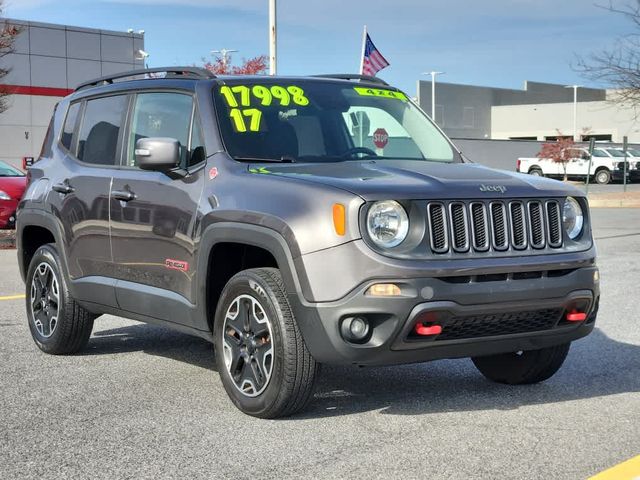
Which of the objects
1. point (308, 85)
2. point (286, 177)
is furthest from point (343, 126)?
point (286, 177)

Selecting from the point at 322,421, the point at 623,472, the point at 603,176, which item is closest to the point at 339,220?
the point at 322,421

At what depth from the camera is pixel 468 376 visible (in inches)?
248

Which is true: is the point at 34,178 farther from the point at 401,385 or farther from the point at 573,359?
the point at 573,359

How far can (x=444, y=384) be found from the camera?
6.02 m

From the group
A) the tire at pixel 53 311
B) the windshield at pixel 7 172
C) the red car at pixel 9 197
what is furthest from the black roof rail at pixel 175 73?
the windshield at pixel 7 172

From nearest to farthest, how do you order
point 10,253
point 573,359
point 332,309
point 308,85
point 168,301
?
point 332,309, point 168,301, point 308,85, point 573,359, point 10,253

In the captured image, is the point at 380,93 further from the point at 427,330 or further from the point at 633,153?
the point at 633,153

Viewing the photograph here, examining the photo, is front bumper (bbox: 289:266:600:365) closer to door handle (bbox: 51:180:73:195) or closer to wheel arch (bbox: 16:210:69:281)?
door handle (bbox: 51:180:73:195)

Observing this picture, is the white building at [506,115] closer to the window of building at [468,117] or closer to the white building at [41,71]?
the window of building at [468,117]

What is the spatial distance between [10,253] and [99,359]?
8993 mm

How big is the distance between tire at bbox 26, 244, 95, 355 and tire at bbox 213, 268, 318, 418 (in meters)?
1.79

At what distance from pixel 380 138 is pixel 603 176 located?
4058 cm

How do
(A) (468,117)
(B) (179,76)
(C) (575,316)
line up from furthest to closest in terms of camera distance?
(A) (468,117)
(B) (179,76)
(C) (575,316)

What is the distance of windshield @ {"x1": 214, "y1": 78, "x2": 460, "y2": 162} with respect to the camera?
573 centimetres
